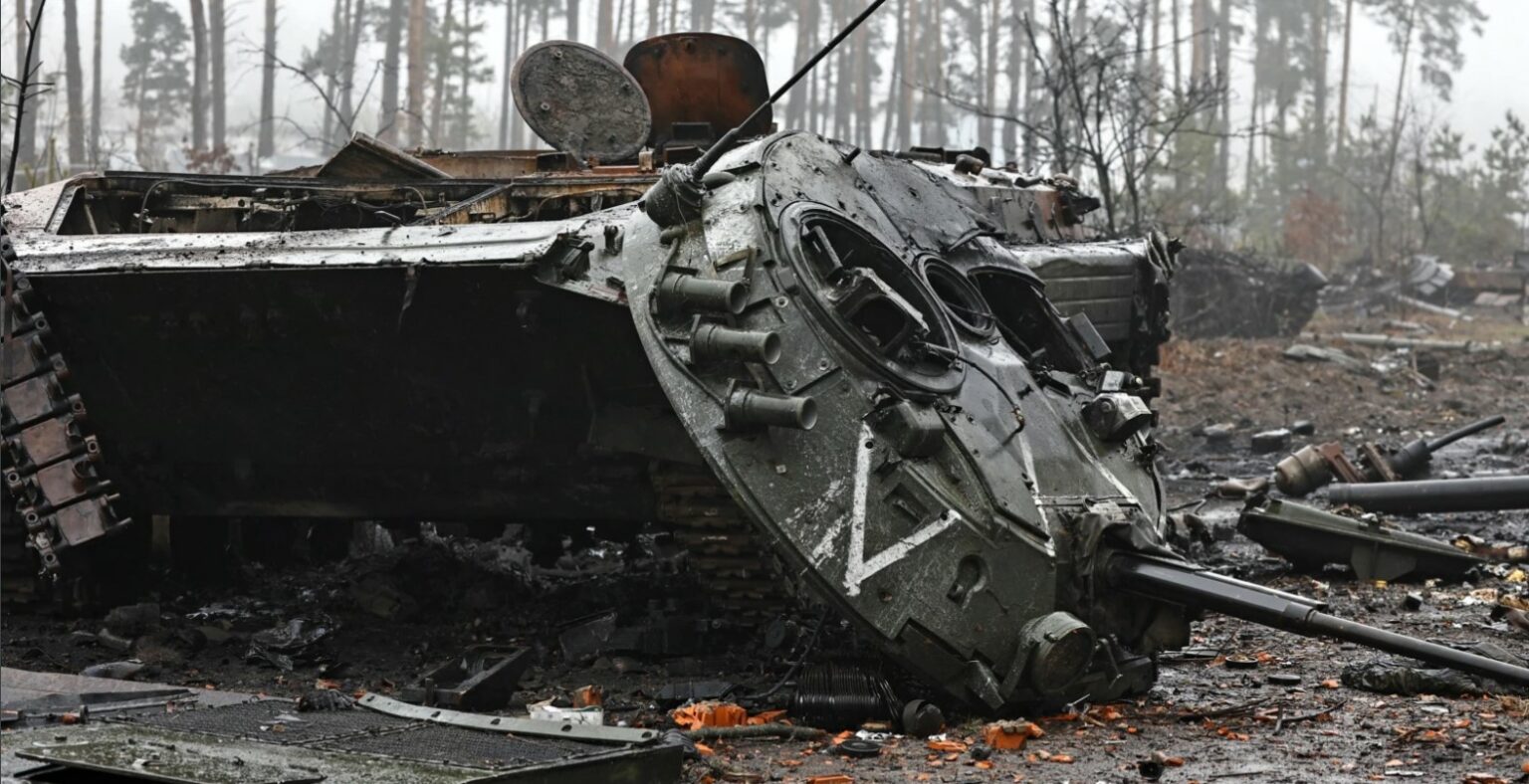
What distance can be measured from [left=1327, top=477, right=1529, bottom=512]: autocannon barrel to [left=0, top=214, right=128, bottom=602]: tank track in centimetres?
667

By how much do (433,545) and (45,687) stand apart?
406cm

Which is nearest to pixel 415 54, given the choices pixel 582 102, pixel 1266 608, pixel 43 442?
pixel 582 102

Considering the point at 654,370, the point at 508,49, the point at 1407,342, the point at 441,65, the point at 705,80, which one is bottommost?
the point at 1407,342

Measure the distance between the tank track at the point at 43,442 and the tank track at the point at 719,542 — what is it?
2.22 metres

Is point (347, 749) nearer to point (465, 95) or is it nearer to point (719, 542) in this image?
point (719, 542)

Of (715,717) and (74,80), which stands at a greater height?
(74,80)

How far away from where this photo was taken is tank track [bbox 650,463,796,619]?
7.20 metres

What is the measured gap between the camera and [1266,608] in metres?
5.71

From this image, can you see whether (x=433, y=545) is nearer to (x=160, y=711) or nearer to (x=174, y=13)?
(x=160, y=711)

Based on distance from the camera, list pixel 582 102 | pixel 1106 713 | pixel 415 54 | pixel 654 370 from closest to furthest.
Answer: pixel 1106 713
pixel 654 370
pixel 582 102
pixel 415 54

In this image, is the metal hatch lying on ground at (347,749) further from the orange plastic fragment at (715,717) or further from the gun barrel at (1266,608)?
the gun barrel at (1266,608)

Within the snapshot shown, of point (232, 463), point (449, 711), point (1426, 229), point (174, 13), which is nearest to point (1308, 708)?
point (449, 711)

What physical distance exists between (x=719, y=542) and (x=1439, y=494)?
4551 millimetres

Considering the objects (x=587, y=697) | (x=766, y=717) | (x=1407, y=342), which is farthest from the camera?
(x=1407, y=342)
